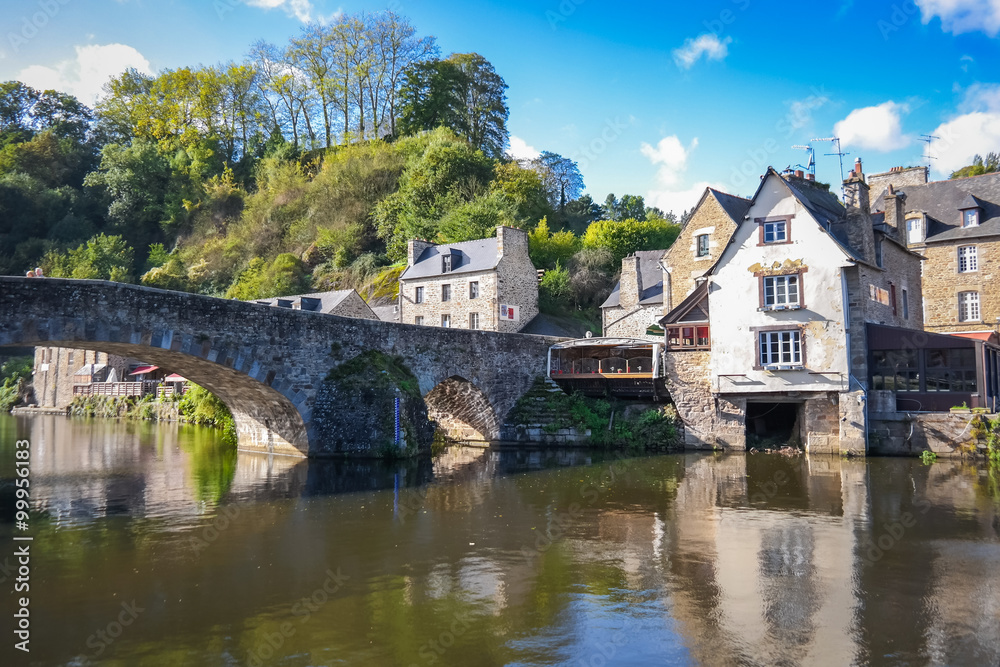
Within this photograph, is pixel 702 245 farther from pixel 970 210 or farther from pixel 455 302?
pixel 455 302

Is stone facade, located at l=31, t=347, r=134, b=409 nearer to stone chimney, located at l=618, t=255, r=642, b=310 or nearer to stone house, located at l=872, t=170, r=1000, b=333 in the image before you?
stone chimney, located at l=618, t=255, r=642, b=310

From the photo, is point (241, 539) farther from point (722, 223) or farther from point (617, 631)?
point (722, 223)

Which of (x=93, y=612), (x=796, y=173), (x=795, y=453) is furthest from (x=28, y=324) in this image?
(x=796, y=173)

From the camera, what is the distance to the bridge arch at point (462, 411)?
23.4 meters

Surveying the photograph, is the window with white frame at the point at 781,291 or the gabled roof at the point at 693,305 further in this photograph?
the gabled roof at the point at 693,305

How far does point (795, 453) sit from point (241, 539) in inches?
618

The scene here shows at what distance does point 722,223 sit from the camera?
80.3ft

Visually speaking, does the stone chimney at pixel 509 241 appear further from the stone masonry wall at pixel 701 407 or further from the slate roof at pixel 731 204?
the stone masonry wall at pixel 701 407

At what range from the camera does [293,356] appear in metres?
17.6

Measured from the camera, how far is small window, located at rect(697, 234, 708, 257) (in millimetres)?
25155

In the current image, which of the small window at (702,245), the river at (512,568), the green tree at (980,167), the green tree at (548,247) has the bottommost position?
the river at (512,568)

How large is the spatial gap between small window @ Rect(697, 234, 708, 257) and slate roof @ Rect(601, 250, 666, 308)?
5.64 metres

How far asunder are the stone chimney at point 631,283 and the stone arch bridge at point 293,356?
9167mm

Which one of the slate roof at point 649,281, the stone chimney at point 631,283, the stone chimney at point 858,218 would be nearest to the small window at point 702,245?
the stone chimney at point 858,218
